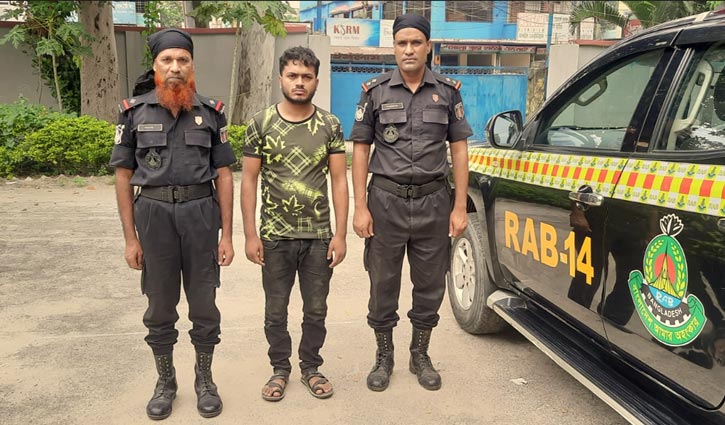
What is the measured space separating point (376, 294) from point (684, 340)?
4.95 feet

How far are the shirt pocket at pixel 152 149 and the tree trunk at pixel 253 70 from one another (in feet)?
29.0

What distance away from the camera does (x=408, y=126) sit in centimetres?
313

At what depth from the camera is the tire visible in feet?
12.4

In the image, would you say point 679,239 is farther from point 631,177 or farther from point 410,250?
point 410,250

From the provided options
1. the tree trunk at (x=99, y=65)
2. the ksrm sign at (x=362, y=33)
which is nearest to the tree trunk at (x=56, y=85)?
the tree trunk at (x=99, y=65)

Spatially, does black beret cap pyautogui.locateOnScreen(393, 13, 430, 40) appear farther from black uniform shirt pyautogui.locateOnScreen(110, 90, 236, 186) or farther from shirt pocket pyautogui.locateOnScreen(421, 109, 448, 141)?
black uniform shirt pyautogui.locateOnScreen(110, 90, 236, 186)

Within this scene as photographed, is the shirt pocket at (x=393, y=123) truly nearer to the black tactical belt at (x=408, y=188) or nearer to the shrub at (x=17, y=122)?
the black tactical belt at (x=408, y=188)

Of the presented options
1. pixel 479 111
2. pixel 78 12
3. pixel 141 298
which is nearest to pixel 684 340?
pixel 141 298

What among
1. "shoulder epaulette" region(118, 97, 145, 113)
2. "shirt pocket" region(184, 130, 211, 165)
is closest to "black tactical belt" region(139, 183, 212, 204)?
"shirt pocket" region(184, 130, 211, 165)

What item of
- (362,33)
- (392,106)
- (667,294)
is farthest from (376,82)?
(362,33)

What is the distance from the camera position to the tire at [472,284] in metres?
3.78

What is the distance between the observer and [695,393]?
7.23ft

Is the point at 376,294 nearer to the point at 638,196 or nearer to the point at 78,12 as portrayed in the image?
the point at 638,196

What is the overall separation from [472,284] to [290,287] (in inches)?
50.2
